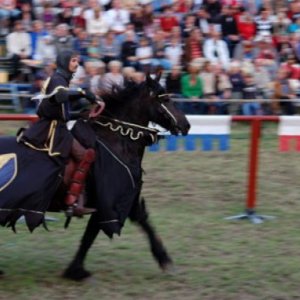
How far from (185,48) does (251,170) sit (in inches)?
270

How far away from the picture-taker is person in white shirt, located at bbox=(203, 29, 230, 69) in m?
15.9

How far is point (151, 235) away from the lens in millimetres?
7562

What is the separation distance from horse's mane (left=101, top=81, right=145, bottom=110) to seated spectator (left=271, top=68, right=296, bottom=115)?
7.30m

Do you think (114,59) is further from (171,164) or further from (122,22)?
(171,164)

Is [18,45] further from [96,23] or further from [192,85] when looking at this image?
[192,85]

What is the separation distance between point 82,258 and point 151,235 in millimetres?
673

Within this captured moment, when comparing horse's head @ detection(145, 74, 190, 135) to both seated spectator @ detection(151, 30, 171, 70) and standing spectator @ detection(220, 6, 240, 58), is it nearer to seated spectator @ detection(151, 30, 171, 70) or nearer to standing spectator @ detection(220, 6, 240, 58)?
seated spectator @ detection(151, 30, 171, 70)

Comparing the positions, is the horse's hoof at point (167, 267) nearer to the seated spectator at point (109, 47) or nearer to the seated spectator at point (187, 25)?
the seated spectator at point (109, 47)

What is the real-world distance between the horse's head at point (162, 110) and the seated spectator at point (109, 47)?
8.20 meters

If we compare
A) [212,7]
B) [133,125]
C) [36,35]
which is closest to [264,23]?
[212,7]

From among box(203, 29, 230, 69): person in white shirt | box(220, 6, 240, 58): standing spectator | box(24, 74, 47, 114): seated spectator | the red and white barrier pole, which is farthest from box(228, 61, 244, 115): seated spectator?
the red and white barrier pole

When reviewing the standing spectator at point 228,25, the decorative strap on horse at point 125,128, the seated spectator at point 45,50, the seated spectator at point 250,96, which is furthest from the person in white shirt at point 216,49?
the decorative strap on horse at point 125,128

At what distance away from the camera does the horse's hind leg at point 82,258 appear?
7.26 m

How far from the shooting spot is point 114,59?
15.4 meters
